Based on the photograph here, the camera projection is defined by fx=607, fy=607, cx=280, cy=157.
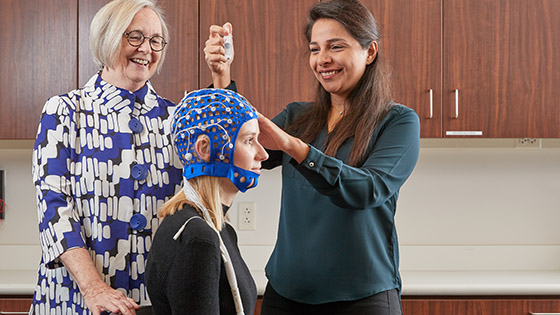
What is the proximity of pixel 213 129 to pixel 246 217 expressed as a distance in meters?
1.86

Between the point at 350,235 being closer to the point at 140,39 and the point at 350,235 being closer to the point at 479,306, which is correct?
the point at 140,39

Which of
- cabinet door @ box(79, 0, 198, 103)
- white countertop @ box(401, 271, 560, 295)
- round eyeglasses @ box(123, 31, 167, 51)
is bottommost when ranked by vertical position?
white countertop @ box(401, 271, 560, 295)

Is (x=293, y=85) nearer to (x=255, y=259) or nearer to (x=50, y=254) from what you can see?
(x=255, y=259)

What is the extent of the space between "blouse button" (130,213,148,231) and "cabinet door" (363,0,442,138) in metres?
1.42

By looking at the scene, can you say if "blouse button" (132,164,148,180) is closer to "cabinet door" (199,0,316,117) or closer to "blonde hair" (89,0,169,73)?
"blonde hair" (89,0,169,73)

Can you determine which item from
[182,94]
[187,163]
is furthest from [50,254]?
[182,94]

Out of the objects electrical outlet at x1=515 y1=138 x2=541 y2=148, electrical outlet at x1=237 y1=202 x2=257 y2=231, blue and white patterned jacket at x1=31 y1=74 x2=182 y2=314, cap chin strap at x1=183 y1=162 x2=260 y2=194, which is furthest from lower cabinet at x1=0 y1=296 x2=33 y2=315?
electrical outlet at x1=515 y1=138 x2=541 y2=148

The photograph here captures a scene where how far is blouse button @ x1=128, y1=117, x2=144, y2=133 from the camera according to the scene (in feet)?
5.16

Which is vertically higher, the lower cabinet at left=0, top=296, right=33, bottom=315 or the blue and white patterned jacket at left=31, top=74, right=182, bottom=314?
the blue and white patterned jacket at left=31, top=74, right=182, bottom=314

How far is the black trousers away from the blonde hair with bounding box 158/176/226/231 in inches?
16.3

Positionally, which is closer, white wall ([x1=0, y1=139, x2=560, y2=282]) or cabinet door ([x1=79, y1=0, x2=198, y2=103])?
cabinet door ([x1=79, y1=0, x2=198, y2=103])

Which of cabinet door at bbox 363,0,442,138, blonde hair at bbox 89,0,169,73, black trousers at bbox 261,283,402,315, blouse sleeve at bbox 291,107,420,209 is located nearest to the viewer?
blouse sleeve at bbox 291,107,420,209

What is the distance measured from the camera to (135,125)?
1576 millimetres

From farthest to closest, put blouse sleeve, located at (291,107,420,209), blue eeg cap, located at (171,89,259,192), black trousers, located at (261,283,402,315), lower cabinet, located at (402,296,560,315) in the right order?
1. lower cabinet, located at (402,296,560,315)
2. black trousers, located at (261,283,402,315)
3. blouse sleeve, located at (291,107,420,209)
4. blue eeg cap, located at (171,89,259,192)
